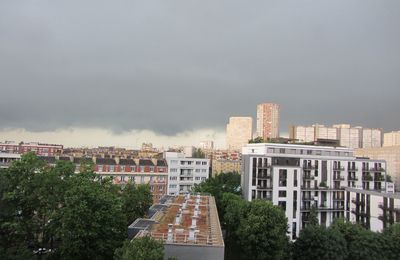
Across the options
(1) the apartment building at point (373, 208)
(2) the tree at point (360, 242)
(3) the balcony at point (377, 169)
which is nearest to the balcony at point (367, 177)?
(3) the balcony at point (377, 169)

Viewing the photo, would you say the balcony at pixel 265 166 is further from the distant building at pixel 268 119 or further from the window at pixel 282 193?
the distant building at pixel 268 119

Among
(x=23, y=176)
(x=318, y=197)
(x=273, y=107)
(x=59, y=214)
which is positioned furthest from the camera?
(x=273, y=107)

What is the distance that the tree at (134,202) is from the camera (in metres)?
35.3

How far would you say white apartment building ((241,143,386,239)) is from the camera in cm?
5216

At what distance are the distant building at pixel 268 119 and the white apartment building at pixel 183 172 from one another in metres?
26.8

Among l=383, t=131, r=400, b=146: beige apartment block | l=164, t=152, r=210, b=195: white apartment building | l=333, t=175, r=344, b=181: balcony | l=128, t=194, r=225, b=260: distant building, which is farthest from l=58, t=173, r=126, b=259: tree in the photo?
l=383, t=131, r=400, b=146: beige apartment block

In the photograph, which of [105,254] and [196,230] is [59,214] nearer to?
[105,254]

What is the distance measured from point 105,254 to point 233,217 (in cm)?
1556

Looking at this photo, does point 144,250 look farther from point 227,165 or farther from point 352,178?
point 227,165

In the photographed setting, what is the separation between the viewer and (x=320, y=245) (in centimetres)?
3200

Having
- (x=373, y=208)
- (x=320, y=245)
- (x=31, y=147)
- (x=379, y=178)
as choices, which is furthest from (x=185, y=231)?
(x=31, y=147)

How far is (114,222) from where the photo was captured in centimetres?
2386

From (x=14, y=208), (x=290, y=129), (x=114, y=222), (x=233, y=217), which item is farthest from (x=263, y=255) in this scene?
(x=290, y=129)

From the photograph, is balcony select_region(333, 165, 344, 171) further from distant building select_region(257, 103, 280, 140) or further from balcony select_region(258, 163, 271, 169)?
distant building select_region(257, 103, 280, 140)
